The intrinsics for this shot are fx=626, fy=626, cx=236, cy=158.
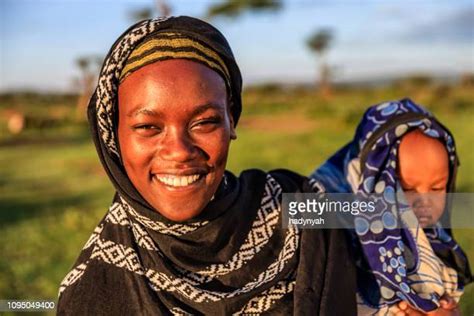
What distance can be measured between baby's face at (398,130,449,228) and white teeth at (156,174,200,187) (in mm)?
742

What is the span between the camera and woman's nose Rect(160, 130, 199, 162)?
1.51 meters

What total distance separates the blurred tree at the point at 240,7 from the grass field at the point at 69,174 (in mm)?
2743

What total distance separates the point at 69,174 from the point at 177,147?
22.9 ft

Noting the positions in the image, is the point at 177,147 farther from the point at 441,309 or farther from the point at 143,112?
the point at 441,309

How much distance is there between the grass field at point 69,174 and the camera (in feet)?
13.8

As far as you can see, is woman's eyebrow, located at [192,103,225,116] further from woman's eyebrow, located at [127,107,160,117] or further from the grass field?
the grass field

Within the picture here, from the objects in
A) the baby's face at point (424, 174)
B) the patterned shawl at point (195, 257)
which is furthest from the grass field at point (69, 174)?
the patterned shawl at point (195, 257)

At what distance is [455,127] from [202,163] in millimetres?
10970

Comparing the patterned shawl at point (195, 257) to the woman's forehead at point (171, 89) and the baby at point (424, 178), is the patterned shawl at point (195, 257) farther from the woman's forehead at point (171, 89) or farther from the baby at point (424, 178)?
the baby at point (424, 178)

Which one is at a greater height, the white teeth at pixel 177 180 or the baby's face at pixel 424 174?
the baby's face at pixel 424 174

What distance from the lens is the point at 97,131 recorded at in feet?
5.62

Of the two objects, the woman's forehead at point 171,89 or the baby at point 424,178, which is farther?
the baby at point 424,178
